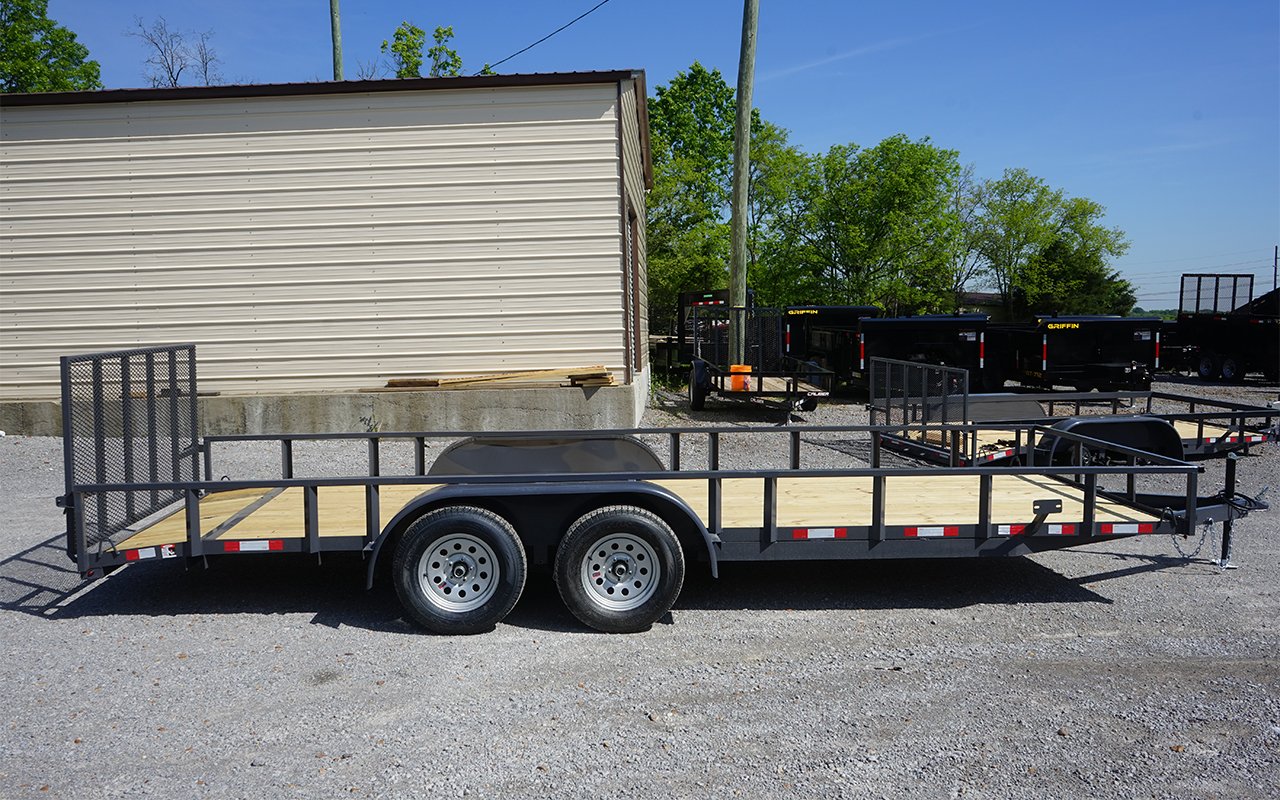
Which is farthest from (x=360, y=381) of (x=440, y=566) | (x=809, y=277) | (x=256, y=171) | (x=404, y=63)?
(x=809, y=277)

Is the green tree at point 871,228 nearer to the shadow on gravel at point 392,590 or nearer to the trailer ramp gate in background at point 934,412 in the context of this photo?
the trailer ramp gate in background at point 934,412

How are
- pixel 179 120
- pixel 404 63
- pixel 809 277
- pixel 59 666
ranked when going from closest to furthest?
pixel 59 666 < pixel 179 120 < pixel 404 63 < pixel 809 277

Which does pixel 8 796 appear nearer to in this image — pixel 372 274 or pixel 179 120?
pixel 372 274

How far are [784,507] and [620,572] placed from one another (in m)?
1.34

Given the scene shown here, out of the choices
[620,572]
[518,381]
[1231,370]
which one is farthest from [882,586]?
[1231,370]

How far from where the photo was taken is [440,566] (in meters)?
5.71

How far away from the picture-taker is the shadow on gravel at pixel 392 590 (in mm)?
6184

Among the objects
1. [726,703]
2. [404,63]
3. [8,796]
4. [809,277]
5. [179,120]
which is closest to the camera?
[8,796]

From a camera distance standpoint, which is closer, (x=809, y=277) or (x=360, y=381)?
(x=360, y=381)

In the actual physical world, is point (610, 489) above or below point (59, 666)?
above

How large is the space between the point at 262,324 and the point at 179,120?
9.92ft

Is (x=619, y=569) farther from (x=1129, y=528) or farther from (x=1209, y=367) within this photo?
(x=1209, y=367)

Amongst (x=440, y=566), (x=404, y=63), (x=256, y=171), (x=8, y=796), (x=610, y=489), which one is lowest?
(x=8, y=796)

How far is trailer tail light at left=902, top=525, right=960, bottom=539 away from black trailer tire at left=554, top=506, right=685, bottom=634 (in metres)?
1.37
